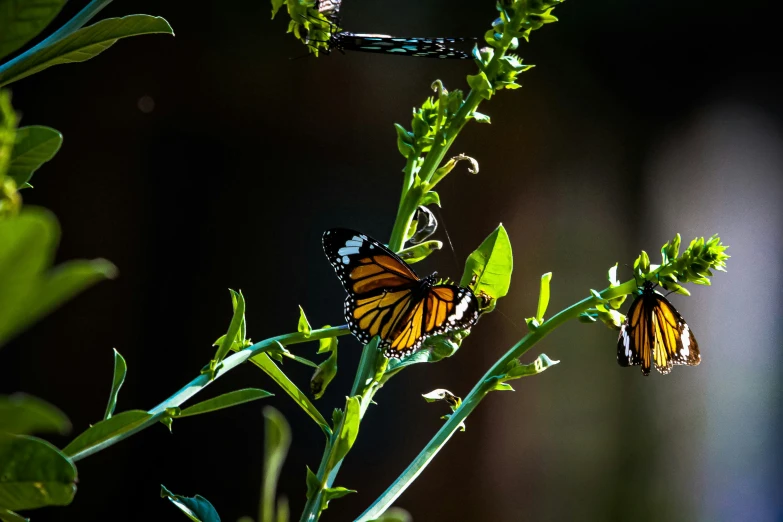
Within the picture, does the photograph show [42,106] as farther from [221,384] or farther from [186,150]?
[221,384]

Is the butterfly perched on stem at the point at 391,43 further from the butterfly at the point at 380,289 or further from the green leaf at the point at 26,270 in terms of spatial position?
the green leaf at the point at 26,270

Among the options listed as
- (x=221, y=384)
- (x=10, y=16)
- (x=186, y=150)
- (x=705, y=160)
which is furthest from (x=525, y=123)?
(x=10, y=16)

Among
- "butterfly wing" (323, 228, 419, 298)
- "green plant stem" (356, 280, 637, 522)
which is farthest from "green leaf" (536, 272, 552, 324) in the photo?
"butterfly wing" (323, 228, 419, 298)

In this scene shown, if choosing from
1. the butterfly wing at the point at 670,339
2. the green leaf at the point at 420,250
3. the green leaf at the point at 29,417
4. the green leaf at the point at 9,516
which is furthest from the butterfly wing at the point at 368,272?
the green leaf at the point at 29,417

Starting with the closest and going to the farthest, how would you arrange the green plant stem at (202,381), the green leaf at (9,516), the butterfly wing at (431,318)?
the green leaf at (9,516) → the green plant stem at (202,381) → the butterfly wing at (431,318)

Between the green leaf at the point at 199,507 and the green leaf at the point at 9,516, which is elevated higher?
the green leaf at the point at 9,516

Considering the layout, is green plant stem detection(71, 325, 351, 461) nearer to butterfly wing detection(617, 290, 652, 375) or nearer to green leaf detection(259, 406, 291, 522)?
green leaf detection(259, 406, 291, 522)
